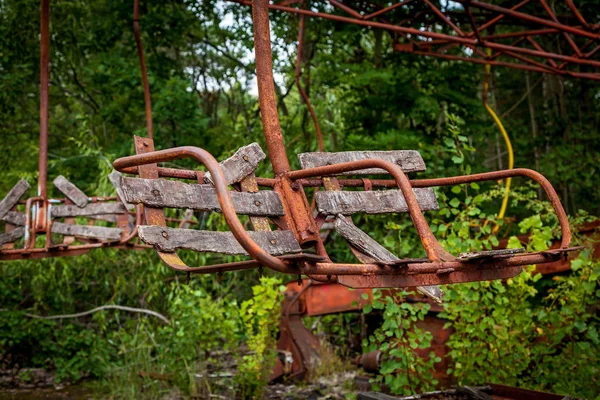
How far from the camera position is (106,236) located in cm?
527

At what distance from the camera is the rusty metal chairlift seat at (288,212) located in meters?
2.54

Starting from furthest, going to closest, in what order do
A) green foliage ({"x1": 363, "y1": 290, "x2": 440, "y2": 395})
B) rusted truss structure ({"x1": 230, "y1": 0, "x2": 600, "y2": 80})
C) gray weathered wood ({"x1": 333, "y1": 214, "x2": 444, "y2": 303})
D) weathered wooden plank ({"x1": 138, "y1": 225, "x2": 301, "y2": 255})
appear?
rusted truss structure ({"x1": 230, "y1": 0, "x2": 600, "y2": 80})
green foliage ({"x1": 363, "y1": 290, "x2": 440, "y2": 395})
gray weathered wood ({"x1": 333, "y1": 214, "x2": 444, "y2": 303})
weathered wooden plank ({"x1": 138, "y1": 225, "x2": 301, "y2": 255})

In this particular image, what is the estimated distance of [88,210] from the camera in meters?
5.61

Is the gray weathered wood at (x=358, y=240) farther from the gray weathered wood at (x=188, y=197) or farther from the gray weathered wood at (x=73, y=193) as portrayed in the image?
the gray weathered wood at (x=73, y=193)

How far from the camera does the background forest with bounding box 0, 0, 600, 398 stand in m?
4.53

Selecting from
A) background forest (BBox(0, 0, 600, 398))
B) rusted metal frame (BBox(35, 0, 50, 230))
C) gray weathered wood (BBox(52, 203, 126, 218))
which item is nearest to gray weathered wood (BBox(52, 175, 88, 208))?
gray weathered wood (BBox(52, 203, 126, 218))

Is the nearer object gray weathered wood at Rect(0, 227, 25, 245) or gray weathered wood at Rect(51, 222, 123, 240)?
gray weathered wood at Rect(0, 227, 25, 245)

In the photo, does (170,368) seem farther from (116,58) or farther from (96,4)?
(96,4)

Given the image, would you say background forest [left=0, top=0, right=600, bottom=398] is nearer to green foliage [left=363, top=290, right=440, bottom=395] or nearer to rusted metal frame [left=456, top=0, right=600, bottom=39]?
green foliage [left=363, top=290, right=440, bottom=395]

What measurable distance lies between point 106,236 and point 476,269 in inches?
130

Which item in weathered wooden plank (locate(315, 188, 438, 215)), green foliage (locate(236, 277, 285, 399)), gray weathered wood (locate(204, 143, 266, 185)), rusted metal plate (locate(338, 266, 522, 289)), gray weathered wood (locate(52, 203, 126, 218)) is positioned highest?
gray weathered wood (locate(204, 143, 266, 185))

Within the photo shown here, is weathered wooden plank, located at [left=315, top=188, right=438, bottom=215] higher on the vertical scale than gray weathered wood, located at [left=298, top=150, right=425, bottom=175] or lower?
lower

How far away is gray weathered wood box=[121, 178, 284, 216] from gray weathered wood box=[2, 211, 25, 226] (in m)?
2.78

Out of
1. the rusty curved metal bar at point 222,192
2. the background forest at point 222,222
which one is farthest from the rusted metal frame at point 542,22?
the rusty curved metal bar at point 222,192
